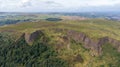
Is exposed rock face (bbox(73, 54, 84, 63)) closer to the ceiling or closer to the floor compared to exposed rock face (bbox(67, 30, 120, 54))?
closer to the floor

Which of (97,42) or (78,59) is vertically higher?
(97,42)

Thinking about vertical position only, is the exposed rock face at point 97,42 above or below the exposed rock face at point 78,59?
above

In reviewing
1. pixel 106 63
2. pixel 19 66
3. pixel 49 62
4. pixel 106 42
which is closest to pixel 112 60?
pixel 106 63

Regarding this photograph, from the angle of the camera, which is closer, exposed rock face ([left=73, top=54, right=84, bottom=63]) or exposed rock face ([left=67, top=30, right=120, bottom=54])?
exposed rock face ([left=73, top=54, right=84, bottom=63])

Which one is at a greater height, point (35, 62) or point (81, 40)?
point (81, 40)

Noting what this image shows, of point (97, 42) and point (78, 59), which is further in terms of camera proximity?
point (97, 42)

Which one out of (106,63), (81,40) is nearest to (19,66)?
(81,40)

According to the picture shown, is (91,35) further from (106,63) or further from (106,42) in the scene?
(106,63)

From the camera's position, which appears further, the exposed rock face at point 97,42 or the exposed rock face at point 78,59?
the exposed rock face at point 97,42

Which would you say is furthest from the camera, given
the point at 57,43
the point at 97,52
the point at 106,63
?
the point at 57,43

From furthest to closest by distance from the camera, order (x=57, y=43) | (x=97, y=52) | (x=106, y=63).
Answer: (x=57, y=43) < (x=97, y=52) < (x=106, y=63)

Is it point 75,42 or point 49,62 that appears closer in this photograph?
point 49,62
